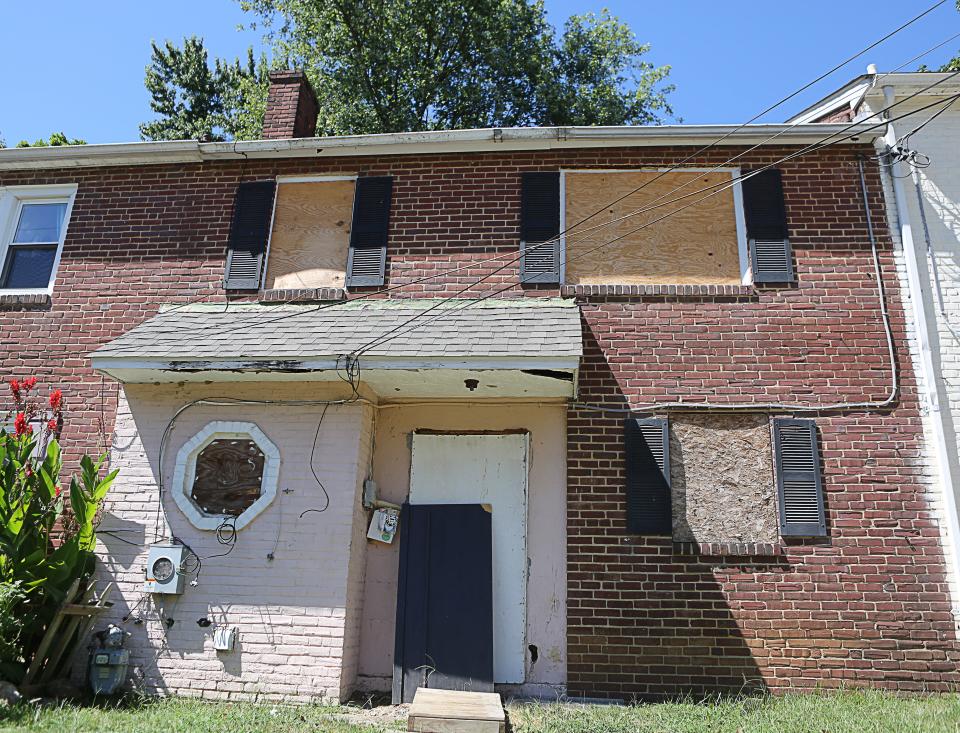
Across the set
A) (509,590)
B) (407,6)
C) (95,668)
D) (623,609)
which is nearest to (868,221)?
(623,609)

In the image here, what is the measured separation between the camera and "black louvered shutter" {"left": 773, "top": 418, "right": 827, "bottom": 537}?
707cm

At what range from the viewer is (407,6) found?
1870cm

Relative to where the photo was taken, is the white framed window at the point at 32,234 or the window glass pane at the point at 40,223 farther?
the window glass pane at the point at 40,223

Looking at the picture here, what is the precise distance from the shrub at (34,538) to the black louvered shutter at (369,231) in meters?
3.21

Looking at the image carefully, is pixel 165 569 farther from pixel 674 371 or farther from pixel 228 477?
pixel 674 371

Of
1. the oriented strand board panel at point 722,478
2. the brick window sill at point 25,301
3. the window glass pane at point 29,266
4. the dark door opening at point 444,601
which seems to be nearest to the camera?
the dark door opening at point 444,601

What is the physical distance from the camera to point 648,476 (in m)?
7.32

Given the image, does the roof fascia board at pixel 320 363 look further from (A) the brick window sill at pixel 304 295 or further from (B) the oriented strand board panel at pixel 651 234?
(B) the oriented strand board panel at pixel 651 234

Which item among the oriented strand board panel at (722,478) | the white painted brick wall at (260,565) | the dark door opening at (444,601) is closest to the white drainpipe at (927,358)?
the oriented strand board panel at (722,478)

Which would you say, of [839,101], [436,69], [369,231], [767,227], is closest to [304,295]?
[369,231]

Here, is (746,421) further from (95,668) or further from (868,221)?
(95,668)

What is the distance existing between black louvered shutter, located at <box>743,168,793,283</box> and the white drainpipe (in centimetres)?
118

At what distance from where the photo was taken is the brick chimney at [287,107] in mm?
9641

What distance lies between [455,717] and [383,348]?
10.4 feet
